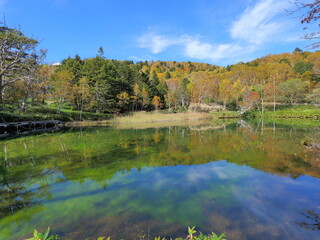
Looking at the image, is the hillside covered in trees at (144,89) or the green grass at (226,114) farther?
the green grass at (226,114)

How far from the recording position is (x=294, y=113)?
3388 cm

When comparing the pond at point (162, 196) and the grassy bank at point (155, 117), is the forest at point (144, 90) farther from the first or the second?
the pond at point (162, 196)

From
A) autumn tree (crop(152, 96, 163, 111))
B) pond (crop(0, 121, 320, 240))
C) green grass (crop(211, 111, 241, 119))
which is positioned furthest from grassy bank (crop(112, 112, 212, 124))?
pond (crop(0, 121, 320, 240))

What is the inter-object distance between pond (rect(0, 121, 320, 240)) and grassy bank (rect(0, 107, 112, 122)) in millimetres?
15389

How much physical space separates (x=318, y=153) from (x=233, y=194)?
19.3 ft

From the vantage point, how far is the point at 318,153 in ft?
25.9

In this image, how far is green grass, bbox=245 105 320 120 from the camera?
30759 mm

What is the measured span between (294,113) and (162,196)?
124 ft

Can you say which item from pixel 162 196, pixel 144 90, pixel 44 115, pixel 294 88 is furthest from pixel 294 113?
pixel 44 115

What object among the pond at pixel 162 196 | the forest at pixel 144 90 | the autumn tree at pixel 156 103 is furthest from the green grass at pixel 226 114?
the pond at pixel 162 196

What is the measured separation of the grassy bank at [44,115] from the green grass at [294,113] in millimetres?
29141

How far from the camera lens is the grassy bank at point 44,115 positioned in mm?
20141

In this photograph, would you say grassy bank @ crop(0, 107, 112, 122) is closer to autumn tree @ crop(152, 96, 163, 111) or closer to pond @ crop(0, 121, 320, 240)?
autumn tree @ crop(152, 96, 163, 111)

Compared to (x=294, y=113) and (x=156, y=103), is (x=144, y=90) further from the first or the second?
(x=294, y=113)
